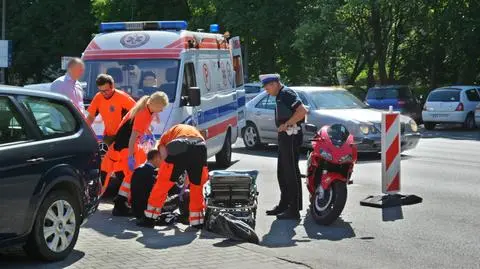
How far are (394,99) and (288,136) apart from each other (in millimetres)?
19290

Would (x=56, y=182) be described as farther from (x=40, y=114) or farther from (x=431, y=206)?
(x=431, y=206)

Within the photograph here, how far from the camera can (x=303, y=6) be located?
37219 millimetres

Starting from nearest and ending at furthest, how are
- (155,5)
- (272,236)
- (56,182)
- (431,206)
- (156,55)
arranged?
(56,182) → (272,236) → (431,206) → (156,55) → (155,5)

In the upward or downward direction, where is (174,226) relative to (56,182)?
downward

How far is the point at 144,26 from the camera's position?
40.5ft

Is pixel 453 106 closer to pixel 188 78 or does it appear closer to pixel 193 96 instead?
pixel 188 78

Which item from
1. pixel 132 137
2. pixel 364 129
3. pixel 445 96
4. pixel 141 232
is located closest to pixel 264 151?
pixel 364 129

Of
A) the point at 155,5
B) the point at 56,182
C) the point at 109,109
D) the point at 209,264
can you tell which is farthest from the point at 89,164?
the point at 155,5

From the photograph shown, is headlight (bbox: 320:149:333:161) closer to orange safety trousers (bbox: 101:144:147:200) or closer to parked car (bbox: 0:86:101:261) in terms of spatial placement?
orange safety trousers (bbox: 101:144:147:200)

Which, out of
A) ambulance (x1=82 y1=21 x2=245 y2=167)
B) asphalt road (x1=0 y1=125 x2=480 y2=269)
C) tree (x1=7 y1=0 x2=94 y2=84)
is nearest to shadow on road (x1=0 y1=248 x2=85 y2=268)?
asphalt road (x1=0 y1=125 x2=480 y2=269)

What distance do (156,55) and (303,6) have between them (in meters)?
26.6

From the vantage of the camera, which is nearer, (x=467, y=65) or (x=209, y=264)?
(x=209, y=264)

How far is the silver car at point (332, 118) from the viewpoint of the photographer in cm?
1487

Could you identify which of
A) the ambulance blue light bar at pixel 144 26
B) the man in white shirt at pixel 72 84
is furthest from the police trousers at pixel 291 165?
the ambulance blue light bar at pixel 144 26
